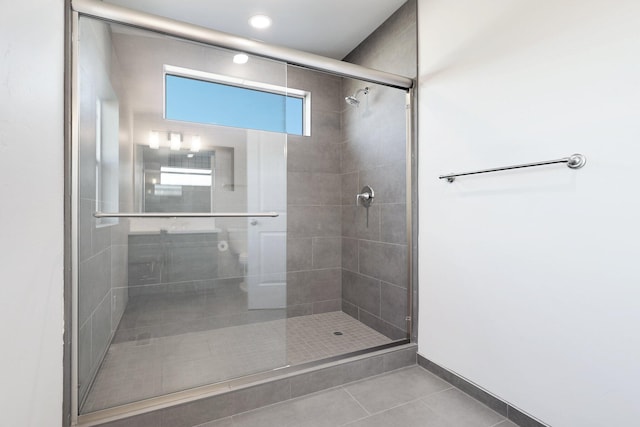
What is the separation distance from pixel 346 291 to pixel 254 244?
153 cm

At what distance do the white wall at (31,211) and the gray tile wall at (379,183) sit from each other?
1.88m

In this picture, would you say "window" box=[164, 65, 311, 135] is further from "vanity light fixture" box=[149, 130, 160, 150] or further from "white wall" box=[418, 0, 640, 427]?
"white wall" box=[418, 0, 640, 427]

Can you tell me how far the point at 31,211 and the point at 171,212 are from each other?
2.24ft

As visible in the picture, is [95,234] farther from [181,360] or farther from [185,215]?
[181,360]

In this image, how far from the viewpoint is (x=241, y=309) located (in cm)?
175

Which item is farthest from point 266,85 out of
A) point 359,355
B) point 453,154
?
point 359,355

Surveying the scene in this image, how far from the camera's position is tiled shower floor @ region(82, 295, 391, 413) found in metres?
1.51

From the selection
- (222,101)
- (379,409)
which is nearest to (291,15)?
(222,101)

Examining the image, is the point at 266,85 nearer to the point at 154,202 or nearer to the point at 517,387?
the point at 154,202

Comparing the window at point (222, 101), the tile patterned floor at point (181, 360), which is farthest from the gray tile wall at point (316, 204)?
the window at point (222, 101)

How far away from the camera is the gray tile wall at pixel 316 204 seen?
295 centimetres

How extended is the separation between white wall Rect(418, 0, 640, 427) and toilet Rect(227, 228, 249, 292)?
1.12m

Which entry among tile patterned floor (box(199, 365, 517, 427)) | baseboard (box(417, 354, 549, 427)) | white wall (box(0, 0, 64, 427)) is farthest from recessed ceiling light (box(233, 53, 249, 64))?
baseboard (box(417, 354, 549, 427))

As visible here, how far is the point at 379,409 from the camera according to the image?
63.4 inches
